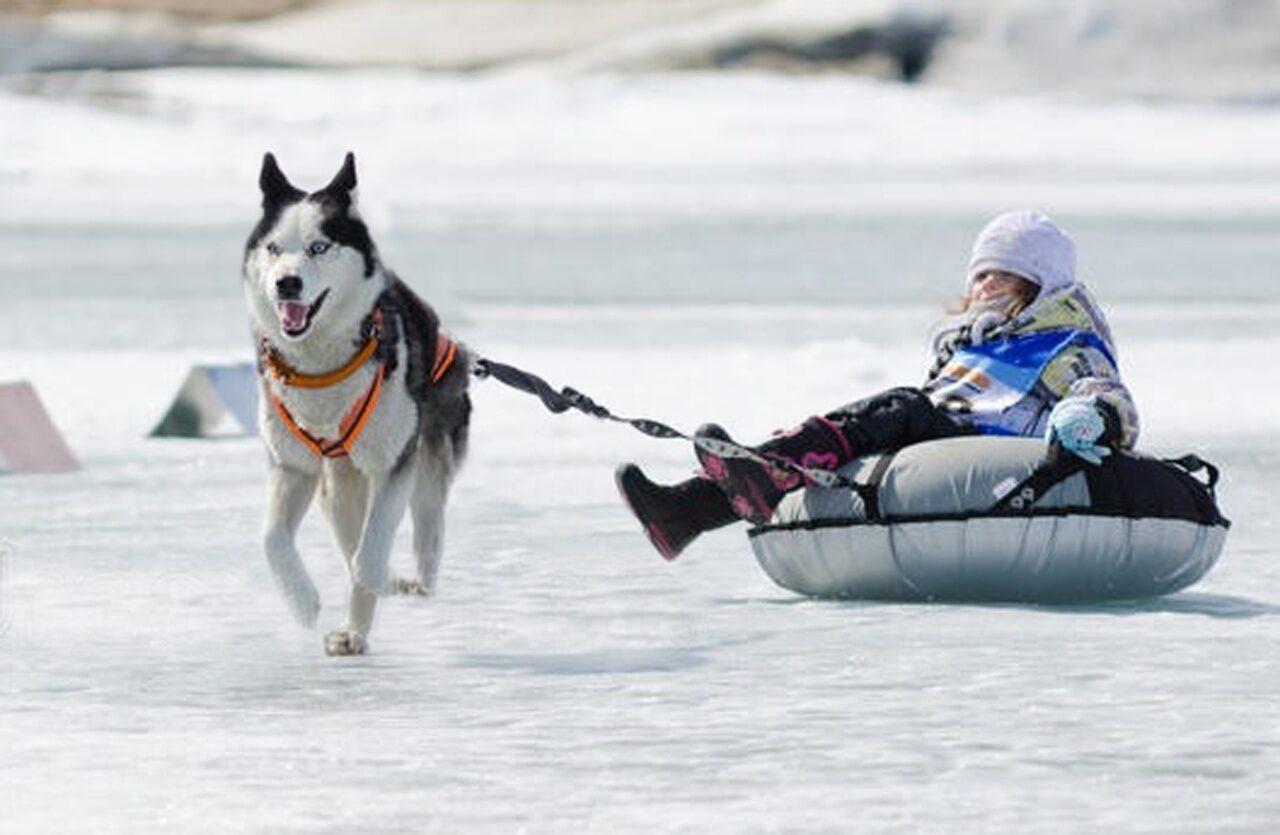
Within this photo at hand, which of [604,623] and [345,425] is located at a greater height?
[345,425]

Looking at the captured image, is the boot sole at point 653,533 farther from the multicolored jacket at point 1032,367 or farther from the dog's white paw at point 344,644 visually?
the dog's white paw at point 344,644

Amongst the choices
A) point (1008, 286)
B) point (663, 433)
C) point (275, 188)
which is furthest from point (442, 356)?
point (1008, 286)

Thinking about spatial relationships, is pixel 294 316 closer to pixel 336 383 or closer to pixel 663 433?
pixel 336 383

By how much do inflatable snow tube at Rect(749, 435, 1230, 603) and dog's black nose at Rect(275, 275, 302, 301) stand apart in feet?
3.94

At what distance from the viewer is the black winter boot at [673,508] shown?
21.7ft

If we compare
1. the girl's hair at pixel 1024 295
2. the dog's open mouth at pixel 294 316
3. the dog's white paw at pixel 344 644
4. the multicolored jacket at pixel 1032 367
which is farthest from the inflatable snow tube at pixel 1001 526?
the dog's open mouth at pixel 294 316

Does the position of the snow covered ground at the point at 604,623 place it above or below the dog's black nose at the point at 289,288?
below

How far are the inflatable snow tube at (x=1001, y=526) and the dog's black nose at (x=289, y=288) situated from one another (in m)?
1.20

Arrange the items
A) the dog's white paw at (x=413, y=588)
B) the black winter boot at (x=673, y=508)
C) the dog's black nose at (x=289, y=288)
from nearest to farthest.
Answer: the dog's black nose at (x=289, y=288) → the black winter boot at (x=673, y=508) → the dog's white paw at (x=413, y=588)

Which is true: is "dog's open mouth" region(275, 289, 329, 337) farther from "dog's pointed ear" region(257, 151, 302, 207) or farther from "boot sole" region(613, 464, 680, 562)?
"boot sole" region(613, 464, 680, 562)

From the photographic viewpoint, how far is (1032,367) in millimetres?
6523

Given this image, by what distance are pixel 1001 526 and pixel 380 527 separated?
120 cm

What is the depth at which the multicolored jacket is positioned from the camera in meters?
6.48

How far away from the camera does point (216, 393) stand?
10750 mm
